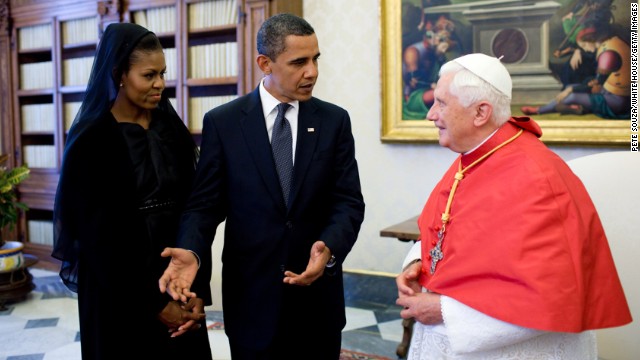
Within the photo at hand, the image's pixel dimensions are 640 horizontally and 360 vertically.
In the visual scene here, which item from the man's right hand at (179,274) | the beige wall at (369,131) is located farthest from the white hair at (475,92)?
the beige wall at (369,131)

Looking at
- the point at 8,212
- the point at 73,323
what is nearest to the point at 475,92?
the point at 73,323

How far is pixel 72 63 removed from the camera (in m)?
5.73

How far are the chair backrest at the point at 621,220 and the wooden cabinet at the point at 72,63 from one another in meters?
2.91

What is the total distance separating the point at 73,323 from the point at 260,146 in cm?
314

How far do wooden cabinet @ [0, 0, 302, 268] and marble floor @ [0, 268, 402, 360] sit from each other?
4.24 ft

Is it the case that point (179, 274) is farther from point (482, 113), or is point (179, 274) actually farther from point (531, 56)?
point (531, 56)

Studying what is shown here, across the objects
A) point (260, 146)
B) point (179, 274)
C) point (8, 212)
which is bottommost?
point (8, 212)

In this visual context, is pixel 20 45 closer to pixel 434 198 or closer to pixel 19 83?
pixel 19 83

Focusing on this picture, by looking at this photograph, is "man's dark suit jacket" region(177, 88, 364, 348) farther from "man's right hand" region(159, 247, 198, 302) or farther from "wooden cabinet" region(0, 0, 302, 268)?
"wooden cabinet" region(0, 0, 302, 268)

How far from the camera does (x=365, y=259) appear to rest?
15.1 ft

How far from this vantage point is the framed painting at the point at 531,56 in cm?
358

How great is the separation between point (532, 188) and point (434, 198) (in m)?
0.45

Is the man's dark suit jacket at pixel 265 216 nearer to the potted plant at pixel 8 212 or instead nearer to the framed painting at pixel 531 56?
the framed painting at pixel 531 56

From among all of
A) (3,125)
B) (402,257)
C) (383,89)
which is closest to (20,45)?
(3,125)
